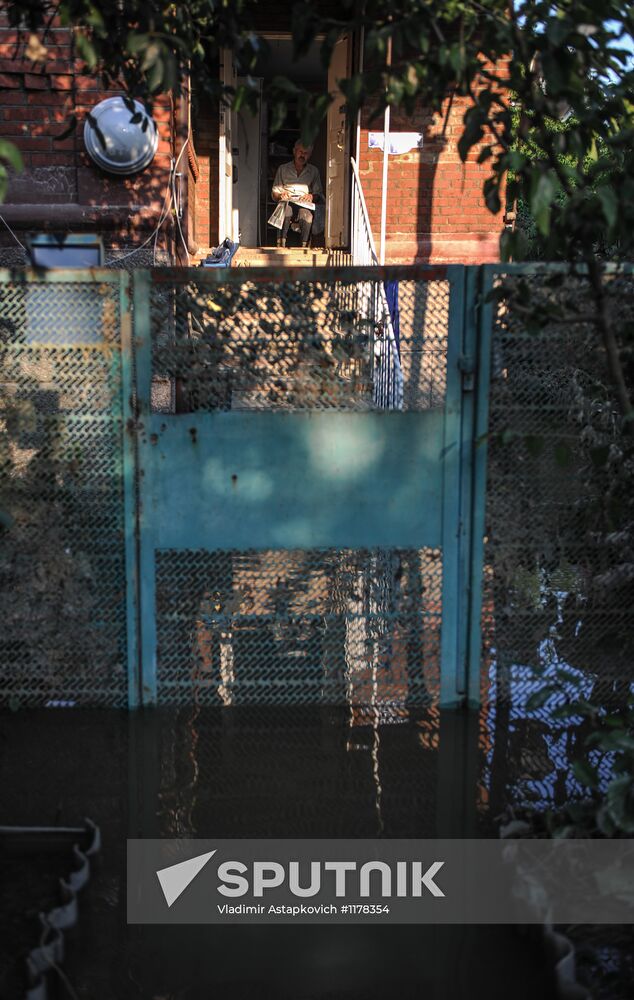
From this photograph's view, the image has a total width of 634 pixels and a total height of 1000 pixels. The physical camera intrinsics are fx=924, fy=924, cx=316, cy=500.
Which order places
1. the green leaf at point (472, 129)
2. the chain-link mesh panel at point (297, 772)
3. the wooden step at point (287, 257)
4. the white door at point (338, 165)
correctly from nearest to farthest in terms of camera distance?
the green leaf at point (472, 129), the chain-link mesh panel at point (297, 772), the wooden step at point (287, 257), the white door at point (338, 165)

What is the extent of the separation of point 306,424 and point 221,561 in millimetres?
731

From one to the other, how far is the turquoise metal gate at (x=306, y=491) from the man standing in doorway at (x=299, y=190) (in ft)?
25.5

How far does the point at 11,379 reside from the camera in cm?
404

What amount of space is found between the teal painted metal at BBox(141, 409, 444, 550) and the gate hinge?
187 millimetres

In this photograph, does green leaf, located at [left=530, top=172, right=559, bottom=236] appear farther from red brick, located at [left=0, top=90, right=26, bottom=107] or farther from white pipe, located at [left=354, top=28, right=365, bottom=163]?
white pipe, located at [left=354, top=28, right=365, bottom=163]

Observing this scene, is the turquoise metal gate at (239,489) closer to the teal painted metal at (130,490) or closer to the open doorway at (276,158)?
the teal painted metal at (130,490)

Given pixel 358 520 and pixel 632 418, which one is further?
pixel 358 520

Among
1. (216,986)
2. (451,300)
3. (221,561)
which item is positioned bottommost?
(216,986)

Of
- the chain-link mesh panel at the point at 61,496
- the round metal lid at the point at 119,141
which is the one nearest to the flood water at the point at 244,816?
the chain-link mesh panel at the point at 61,496

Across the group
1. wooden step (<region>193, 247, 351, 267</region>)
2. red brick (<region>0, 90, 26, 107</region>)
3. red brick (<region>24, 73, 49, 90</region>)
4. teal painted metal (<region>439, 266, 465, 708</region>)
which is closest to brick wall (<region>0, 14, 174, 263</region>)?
red brick (<region>0, 90, 26, 107</region>)

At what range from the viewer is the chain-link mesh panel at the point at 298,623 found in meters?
4.20

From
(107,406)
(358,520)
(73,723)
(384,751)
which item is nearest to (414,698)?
(384,751)

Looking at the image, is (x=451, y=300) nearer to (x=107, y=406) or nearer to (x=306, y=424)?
(x=306, y=424)

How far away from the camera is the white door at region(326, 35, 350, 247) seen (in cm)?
1036
